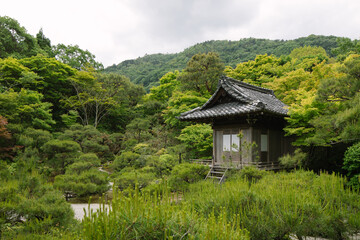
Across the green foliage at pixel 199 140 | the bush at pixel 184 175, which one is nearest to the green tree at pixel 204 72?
the green foliage at pixel 199 140

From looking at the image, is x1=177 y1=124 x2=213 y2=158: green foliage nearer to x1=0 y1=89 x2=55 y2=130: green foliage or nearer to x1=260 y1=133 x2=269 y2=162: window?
x1=260 y1=133 x2=269 y2=162: window

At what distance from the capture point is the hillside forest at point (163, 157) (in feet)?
9.61

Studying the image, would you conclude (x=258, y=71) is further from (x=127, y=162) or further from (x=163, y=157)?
(x=127, y=162)

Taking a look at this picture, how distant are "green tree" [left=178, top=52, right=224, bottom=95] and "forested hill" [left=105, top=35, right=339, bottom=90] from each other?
21.0 metres

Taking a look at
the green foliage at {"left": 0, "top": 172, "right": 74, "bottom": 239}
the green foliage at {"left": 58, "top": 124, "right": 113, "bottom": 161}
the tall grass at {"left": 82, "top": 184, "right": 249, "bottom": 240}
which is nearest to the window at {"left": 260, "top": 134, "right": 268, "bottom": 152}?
the green foliage at {"left": 0, "top": 172, "right": 74, "bottom": 239}

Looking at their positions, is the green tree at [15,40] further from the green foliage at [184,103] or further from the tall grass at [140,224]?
the tall grass at [140,224]

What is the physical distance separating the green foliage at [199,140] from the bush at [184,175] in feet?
A: 16.8

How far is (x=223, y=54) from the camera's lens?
153ft

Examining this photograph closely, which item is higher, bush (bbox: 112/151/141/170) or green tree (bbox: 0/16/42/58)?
green tree (bbox: 0/16/42/58)

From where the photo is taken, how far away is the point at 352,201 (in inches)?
208

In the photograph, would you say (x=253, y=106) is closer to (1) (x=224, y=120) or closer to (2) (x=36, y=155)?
(1) (x=224, y=120)

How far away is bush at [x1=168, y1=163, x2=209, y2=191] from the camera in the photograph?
8539 millimetres

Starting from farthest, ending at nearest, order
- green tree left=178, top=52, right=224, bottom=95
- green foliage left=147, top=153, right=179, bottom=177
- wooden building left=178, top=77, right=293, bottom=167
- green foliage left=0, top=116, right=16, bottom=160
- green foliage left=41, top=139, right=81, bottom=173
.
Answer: green tree left=178, top=52, right=224, bottom=95 → green foliage left=41, top=139, right=81, bottom=173 → green foliage left=147, top=153, right=179, bottom=177 → green foliage left=0, top=116, right=16, bottom=160 → wooden building left=178, top=77, right=293, bottom=167

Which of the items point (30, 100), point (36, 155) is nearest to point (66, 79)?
point (30, 100)
